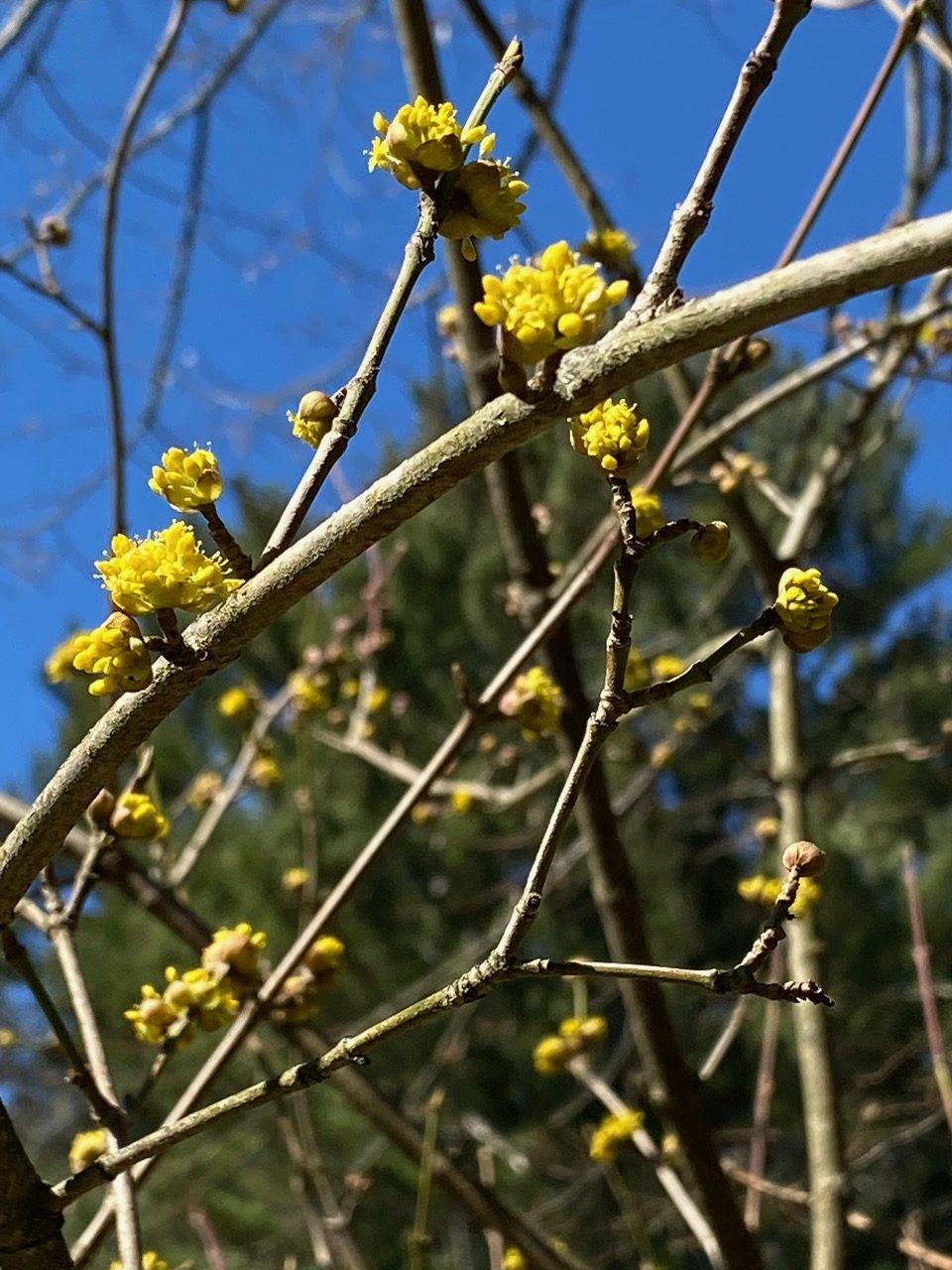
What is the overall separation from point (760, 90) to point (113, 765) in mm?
497

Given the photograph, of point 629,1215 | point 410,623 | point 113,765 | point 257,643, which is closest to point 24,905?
point 113,765

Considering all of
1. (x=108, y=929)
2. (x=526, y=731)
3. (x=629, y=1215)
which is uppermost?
(x=108, y=929)

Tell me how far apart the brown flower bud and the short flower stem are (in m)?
0.35

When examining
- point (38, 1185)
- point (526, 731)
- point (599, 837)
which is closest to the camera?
point (38, 1185)

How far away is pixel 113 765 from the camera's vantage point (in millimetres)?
574

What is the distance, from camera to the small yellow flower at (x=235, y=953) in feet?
3.25

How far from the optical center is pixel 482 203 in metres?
0.64

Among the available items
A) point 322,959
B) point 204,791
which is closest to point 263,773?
point 204,791

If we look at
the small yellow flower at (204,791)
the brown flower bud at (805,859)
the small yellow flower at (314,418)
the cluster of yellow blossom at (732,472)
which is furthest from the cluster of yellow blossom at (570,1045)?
the small yellow flower at (314,418)

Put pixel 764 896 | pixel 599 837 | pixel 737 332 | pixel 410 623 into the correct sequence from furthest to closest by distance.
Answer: pixel 410 623
pixel 764 896
pixel 599 837
pixel 737 332

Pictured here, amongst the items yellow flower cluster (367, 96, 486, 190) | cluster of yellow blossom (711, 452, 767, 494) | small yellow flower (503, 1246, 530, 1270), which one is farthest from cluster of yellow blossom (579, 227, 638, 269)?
small yellow flower (503, 1246, 530, 1270)

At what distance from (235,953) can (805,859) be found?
0.52 metres

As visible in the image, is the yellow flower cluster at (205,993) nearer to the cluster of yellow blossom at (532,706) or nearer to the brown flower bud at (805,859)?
the cluster of yellow blossom at (532,706)

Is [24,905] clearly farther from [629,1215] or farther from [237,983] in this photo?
[629,1215]
